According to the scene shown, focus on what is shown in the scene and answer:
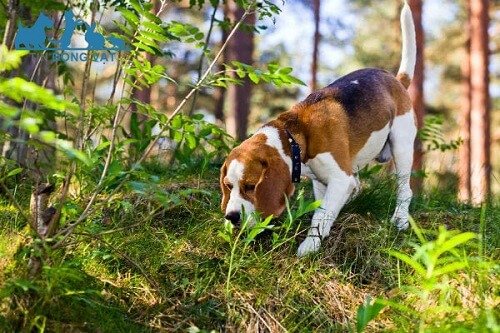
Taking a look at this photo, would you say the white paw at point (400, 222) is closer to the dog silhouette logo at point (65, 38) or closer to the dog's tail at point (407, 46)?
the dog's tail at point (407, 46)

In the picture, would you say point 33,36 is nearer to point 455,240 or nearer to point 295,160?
point 295,160

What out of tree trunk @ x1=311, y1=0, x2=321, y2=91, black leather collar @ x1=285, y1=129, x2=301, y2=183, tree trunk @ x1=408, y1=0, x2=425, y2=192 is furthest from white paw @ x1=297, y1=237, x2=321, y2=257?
tree trunk @ x1=311, y1=0, x2=321, y2=91

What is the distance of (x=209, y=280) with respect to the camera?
128 inches

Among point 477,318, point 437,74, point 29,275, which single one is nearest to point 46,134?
point 29,275

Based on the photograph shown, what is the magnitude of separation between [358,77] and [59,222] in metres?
2.67

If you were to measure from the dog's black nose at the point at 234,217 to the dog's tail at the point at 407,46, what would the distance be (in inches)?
99.1

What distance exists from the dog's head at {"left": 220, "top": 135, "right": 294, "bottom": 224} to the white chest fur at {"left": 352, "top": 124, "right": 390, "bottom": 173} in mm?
985

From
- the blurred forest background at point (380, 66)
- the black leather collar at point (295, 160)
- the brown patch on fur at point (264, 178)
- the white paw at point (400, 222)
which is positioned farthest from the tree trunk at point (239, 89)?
the brown patch on fur at point (264, 178)

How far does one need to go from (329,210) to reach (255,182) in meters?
0.57

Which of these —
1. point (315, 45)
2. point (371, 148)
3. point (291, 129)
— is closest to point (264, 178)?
point (291, 129)

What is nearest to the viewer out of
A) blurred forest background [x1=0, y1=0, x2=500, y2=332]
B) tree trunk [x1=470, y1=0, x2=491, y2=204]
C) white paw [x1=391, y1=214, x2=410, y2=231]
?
blurred forest background [x1=0, y1=0, x2=500, y2=332]

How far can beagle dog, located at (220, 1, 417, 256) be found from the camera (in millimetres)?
3539

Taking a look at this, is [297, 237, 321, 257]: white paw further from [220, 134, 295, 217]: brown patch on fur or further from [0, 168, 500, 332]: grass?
[220, 134, 295, 217]: brown patch on fur

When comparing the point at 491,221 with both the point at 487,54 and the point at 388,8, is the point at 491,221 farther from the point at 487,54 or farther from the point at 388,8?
the point at 388,8
